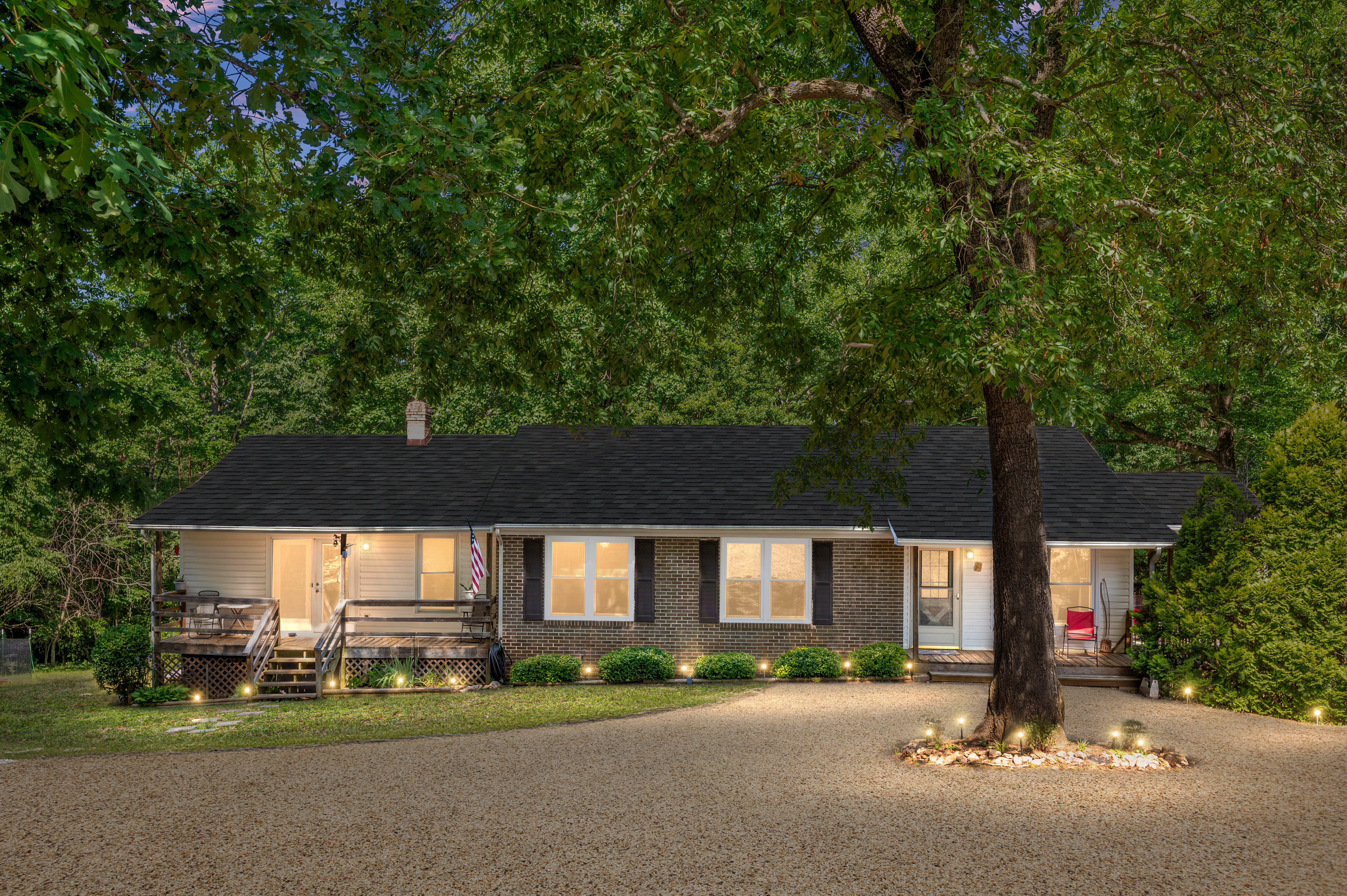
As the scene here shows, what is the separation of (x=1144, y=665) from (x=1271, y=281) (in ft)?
23.8

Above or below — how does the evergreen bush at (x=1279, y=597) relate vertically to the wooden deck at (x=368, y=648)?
above

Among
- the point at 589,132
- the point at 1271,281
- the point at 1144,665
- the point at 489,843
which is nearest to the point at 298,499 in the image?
the point at 589,132

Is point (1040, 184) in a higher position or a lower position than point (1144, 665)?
higher

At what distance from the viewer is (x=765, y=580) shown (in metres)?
19.6

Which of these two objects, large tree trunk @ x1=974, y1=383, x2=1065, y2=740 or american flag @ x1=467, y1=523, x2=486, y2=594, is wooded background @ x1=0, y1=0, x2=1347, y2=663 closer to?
large tree trunk @ x1=974, y1=383, x2=1065, y2=740

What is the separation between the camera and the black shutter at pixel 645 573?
19.4 meters

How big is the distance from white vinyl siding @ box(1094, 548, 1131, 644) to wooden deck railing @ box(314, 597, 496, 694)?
1232 centimetres

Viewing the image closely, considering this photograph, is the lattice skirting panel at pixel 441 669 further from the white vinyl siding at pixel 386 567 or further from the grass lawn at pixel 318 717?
the white vinyl siding at pixel 386 567

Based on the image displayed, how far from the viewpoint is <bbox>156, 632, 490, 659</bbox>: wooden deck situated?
61.5ft

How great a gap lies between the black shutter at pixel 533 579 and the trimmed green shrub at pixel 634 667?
5.98 ft

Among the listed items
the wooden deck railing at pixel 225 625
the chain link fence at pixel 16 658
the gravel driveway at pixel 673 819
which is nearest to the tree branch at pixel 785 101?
the gravel driveway at pixel 673 819

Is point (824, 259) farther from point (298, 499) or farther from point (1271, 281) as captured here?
point (298, 499)

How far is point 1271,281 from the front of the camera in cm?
1134

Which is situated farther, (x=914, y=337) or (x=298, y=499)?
(x=298, y=499)
